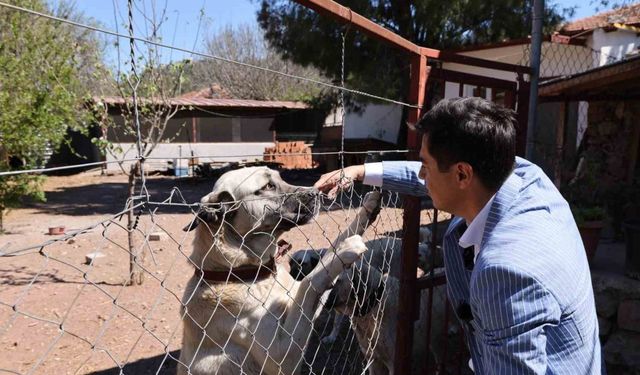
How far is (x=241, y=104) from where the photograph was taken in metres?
22.1

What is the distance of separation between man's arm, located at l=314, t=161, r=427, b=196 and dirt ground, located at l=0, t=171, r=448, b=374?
280 millimetres

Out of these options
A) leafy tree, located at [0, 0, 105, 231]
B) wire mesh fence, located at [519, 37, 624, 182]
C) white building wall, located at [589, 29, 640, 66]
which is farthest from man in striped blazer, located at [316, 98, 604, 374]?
white building wall, located at [589, 29, 640, 66]

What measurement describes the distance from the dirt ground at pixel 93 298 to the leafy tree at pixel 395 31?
471cm

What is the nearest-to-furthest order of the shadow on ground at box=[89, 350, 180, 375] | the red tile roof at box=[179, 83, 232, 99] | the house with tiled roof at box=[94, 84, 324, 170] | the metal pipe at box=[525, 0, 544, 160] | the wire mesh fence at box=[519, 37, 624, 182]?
the metal pipe at box=[525, 0, 544, 160] → the shadow on ground at box=[89, 350, 180, 375] → the wire mesh fence at box=[519, 37, 624, 182] → the house with tiled roof at box=[94, 84, 324, 170] → the red tile roof at box=[179, 83, 232, 99]

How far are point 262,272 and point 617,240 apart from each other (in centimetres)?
472

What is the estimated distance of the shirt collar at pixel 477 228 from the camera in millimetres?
1386

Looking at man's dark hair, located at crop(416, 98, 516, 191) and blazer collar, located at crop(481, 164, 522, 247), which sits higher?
man's dark hair, located at crop(416, 98, 516, 191)

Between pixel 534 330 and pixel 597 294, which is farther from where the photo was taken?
pixel 597 294

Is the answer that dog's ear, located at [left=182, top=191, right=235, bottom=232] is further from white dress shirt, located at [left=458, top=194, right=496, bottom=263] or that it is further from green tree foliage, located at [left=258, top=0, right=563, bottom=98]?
green tree foliage, located at [left=258, top=0, right=563, bottom=98]

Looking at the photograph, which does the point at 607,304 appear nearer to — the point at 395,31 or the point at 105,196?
the point at 395,31

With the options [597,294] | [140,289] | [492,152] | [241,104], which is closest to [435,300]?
[597,294]

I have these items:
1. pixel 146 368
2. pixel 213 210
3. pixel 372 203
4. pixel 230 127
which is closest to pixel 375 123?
pixel 230 127

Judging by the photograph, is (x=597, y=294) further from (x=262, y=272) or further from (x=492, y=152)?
(x=492, y=152)

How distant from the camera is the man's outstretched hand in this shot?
247 cm
